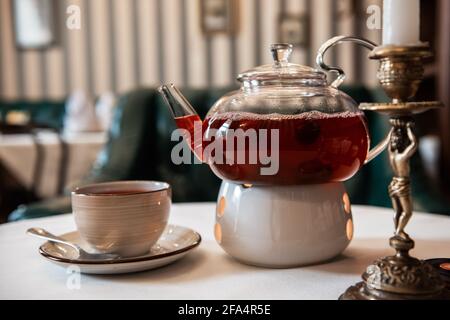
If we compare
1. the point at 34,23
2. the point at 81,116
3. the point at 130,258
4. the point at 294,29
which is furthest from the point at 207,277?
the point at 34,23

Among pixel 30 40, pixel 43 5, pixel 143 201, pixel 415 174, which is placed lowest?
pixel 415 174

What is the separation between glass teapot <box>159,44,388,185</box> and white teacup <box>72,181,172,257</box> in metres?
0.08

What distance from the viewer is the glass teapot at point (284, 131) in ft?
1.69

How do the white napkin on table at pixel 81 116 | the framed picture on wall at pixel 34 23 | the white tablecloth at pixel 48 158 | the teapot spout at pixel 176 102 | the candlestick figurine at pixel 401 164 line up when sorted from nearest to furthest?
the candlestick figurine at pixel 401 164 < the teapot spout at pixel 176 102 < the white tablecloth at pixel 48 158 < the white napkin on table at pixel 81 116 < the framed picture on wall at pixel 34 23

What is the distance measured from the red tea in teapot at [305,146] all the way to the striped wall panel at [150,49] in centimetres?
271

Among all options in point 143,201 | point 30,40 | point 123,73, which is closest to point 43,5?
point 30,40

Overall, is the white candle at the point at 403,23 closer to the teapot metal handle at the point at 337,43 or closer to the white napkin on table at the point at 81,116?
the teapot metal handle at the point at 337,43

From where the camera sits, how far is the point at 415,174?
51.5 inches

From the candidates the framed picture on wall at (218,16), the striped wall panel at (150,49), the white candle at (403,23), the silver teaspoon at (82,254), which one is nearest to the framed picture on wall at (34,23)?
the striped wall panel at (150,49)

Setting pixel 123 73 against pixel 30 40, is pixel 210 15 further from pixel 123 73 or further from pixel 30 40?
pixel 30 40

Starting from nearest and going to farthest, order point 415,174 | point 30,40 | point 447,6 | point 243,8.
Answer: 1. point 415,174
2. point 447,6
3. point 243,8
4. point 30,40

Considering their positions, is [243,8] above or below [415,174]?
above

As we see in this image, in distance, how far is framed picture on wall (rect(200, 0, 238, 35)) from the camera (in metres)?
3.16

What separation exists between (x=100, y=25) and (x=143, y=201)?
306cm
